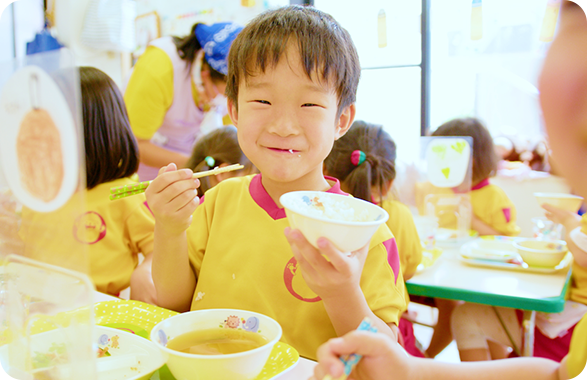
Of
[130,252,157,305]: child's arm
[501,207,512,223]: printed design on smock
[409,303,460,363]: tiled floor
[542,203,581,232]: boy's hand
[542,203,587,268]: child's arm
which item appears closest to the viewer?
[130,252,157,305]: child's arm

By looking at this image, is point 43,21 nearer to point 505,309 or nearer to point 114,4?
point 505,309

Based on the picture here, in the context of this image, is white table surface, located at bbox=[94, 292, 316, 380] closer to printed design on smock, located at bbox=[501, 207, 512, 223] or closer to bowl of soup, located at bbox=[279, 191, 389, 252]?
bowl of soup, located at bbox=[279, 191, 389, 252]

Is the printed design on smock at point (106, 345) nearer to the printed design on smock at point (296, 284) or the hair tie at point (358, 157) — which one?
the printed design on smock at point (296, 284)

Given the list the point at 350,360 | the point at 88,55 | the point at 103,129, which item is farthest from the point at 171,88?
the point at 88,55

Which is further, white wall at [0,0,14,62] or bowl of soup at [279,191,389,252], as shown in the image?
bowl of soup at [279,191,389,252]

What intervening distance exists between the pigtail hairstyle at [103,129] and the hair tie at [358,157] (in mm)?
911

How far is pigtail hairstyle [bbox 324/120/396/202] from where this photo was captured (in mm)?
1839

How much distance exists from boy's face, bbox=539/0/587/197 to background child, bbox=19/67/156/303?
4.06 ft

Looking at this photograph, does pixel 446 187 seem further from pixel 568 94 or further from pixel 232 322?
pixel 568 94

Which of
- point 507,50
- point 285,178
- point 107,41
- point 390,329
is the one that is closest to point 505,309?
point 390,329

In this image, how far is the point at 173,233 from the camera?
960mm

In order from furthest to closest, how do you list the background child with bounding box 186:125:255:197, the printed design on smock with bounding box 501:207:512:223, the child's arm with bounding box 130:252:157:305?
the printed design on smock with bounding box 501:207:512:223, the background child with bounding box 186:125:255:197, the child's arm with bounding box 130:252:157:305

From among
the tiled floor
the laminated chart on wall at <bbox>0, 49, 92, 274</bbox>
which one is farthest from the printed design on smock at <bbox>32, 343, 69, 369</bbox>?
the tiled floor

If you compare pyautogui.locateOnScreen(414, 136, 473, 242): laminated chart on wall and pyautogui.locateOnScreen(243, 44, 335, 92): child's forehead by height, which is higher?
pyautogui.locateOnScreen(243, 44, 335, 92): child's forehead
